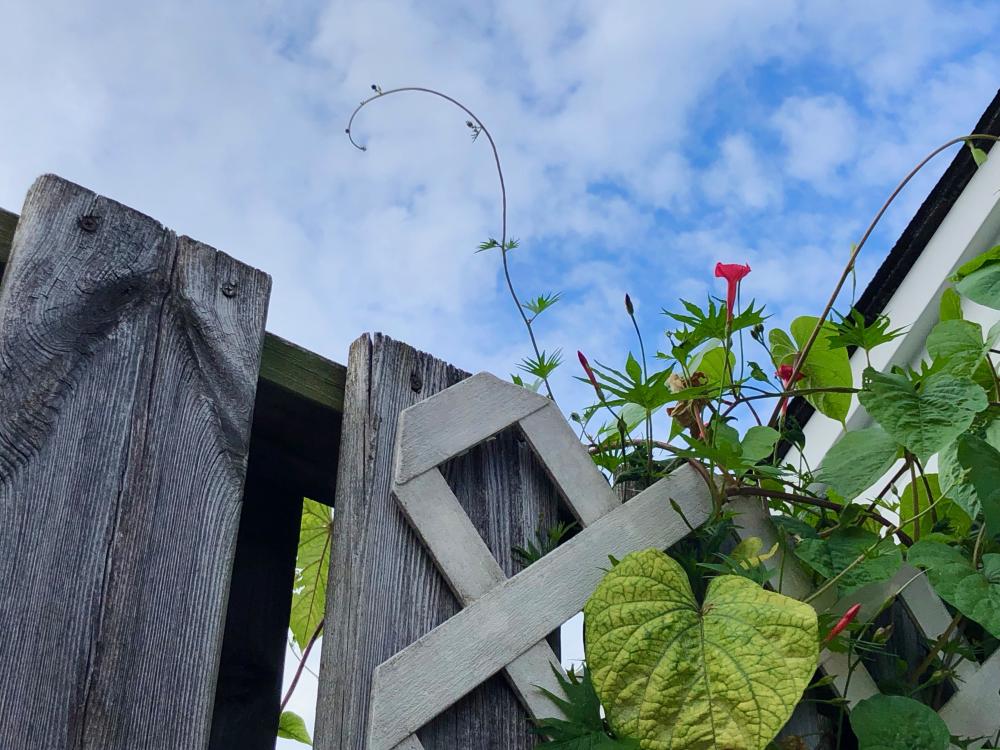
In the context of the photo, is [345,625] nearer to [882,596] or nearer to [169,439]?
[169,439]

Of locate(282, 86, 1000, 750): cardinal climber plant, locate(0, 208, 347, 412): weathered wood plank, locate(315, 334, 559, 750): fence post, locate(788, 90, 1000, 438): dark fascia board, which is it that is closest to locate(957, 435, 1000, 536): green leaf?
locate(282, 86, 1000, 750): cardinal climber plant

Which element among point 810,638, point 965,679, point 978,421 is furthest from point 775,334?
point 810,638

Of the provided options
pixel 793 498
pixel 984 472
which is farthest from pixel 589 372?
pixel 984 472

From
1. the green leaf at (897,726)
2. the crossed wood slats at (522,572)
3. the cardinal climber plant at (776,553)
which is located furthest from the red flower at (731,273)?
the green leaf at (897,726)

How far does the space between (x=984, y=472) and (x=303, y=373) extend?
0.77 m

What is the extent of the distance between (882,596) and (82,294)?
992mm

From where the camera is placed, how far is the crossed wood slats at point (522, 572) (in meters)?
0.87

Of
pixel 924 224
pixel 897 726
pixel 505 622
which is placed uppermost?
pixel 924 224

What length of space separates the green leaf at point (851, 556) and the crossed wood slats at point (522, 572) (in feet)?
0.19

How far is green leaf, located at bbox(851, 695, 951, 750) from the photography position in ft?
3.22

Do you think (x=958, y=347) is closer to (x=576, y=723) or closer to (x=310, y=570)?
(x=576, y=723)

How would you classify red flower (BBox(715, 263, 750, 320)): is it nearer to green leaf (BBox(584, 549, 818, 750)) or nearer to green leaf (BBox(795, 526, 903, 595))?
green leaf (BBox(795, 526, 903, 595))

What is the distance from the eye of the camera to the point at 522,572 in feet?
3.12

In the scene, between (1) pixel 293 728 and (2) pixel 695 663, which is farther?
(1) pixel 293 728
